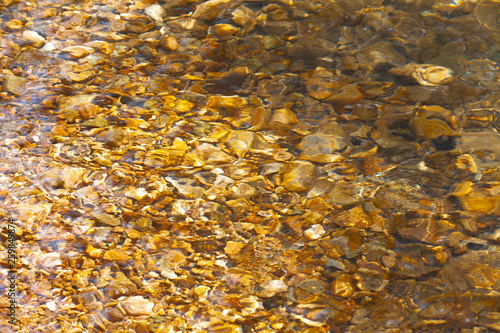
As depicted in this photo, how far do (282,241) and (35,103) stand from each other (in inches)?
62.7

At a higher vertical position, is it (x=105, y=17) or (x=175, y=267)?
(x=105, y=17)

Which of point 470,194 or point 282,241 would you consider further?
point 470,194

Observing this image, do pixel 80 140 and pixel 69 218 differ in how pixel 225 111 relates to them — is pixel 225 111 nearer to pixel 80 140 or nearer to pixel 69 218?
pixel 80 140

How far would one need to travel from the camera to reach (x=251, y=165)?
2.29 m

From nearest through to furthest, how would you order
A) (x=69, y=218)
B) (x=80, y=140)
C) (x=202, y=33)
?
(x=69, y=218)
(x=80, y=140)
(x=202, y=33)

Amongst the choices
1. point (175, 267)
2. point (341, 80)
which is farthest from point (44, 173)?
point (341, 80)

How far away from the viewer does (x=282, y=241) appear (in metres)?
1.98

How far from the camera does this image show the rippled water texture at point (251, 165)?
5.83ft

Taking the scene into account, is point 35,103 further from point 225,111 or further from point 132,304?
point 132,304

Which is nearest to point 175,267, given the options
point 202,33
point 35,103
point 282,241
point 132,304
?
point 132,304

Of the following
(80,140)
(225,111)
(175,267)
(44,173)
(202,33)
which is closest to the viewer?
(175,267)

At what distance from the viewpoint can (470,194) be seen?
2117 mm

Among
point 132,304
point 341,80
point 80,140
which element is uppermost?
point 341,80

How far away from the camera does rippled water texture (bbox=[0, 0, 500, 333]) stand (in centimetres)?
178
